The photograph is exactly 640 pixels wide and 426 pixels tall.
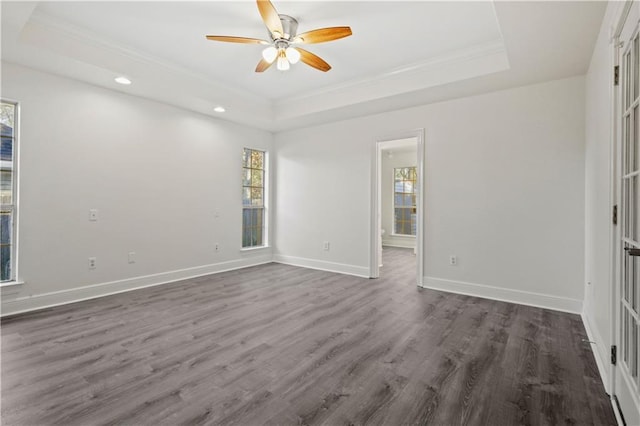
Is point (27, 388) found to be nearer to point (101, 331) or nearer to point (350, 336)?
point (101, 331)

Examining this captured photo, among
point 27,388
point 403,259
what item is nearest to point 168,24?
point 27,388

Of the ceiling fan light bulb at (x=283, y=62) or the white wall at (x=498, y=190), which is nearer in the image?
the ceiling fan light bulb at (x=283, y=62)

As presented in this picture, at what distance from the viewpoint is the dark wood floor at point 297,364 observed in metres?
1.76

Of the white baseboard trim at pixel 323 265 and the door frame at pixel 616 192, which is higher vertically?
the door frame at pixel 616 192

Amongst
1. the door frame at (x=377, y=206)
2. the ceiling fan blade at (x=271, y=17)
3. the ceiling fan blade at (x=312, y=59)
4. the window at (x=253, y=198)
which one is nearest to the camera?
the ceiling fan blade at (x=271, y=17)

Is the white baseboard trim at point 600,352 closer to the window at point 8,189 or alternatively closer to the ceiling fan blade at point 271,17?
the ceiling fan blade at point 271,17

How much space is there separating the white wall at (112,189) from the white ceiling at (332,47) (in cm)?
32

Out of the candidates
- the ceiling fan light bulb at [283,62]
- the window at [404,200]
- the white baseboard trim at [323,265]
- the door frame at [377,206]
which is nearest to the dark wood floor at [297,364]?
the door frame at [377,206]

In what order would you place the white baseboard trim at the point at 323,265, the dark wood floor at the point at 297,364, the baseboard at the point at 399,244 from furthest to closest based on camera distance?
1. the baseboard at the point at 399,244
2. the white baseboard trim at the point at 323,265
3. the dark wood floor at the point at 297,364

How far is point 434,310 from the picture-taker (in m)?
3.47

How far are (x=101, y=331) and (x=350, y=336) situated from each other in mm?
2285

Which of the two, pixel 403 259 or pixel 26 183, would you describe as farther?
pixel 403 259

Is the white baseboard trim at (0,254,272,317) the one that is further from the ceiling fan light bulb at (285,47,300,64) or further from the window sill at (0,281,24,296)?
the ceiling fan light bulb at (285,47,300,64)

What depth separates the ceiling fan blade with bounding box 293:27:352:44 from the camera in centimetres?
263
